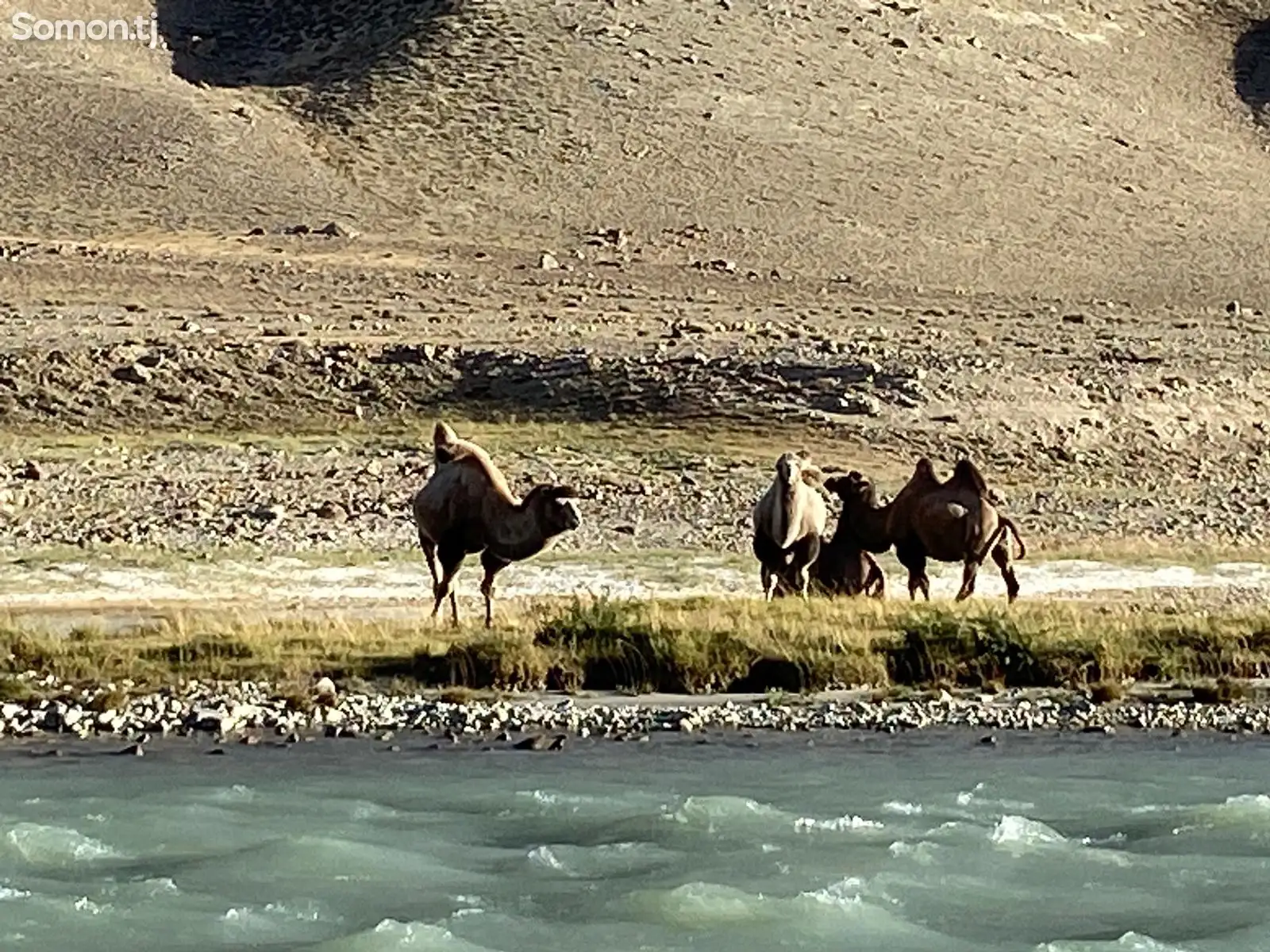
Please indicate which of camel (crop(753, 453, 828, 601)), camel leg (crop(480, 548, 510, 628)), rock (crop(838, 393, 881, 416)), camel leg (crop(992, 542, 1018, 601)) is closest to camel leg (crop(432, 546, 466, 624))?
camel leg (crop(480, 548, 510, 628))

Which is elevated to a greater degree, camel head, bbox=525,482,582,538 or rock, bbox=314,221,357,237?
rock, bbox=314,221,357,237

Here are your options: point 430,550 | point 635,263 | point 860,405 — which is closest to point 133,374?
point 860,405

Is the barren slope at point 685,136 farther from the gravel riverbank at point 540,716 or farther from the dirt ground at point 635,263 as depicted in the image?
the gravel riverbank at point 540,716

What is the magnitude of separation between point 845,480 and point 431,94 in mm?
50370

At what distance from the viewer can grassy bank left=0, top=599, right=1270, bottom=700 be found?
756 inches

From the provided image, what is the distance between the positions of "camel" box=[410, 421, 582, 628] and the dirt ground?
24.0 feet

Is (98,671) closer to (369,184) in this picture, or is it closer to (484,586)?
(484,586)

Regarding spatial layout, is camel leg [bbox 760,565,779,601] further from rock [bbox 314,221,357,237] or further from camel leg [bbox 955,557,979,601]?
rock [bbox 314,221,357,237]

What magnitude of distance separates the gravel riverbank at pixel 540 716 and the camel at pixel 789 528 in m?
3.33

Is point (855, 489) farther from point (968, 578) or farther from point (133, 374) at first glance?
point (133, 374)

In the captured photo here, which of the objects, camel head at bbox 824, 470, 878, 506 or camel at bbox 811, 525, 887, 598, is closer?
camel head at bbox 824, 470, 878, 506

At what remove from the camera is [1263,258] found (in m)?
66.6

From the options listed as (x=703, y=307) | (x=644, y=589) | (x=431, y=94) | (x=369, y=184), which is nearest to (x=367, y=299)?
(x=703, y=307)

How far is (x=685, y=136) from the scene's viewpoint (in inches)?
2790
